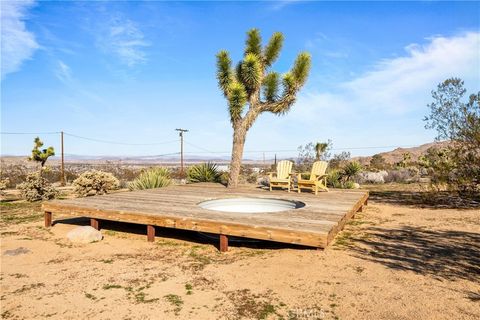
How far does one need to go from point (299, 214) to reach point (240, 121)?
19.8ft

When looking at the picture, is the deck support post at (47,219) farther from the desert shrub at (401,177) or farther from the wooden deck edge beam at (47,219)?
the desert shrub at (401,177)

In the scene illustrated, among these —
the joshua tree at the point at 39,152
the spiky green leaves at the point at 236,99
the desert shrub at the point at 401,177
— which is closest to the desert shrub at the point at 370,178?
the desert shrub at the point at 401,177

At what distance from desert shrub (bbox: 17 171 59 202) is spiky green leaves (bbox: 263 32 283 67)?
29.6 feet

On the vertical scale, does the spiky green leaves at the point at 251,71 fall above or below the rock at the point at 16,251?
above

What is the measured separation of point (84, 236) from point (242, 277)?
11.8 feet

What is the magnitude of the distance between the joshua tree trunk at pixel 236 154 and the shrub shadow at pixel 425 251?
5.48 metres

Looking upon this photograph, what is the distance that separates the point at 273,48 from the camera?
12.3 metres

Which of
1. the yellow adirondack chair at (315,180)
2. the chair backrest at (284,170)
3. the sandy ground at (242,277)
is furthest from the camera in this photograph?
the chair backrest at (284,170)

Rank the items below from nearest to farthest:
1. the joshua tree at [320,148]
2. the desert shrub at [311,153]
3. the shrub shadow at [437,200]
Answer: the shrub shadow at [437,200]
the joshua tree at [320,148]
the desert shrub at [311,153]

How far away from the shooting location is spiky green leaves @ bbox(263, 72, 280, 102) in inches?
468

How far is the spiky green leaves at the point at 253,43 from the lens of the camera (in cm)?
1217

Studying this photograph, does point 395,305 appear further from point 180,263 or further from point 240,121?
point 240,121

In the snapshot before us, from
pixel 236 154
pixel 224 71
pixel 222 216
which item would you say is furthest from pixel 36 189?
pixel 222 216

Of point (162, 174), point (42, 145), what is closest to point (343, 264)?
point (162, 174)
